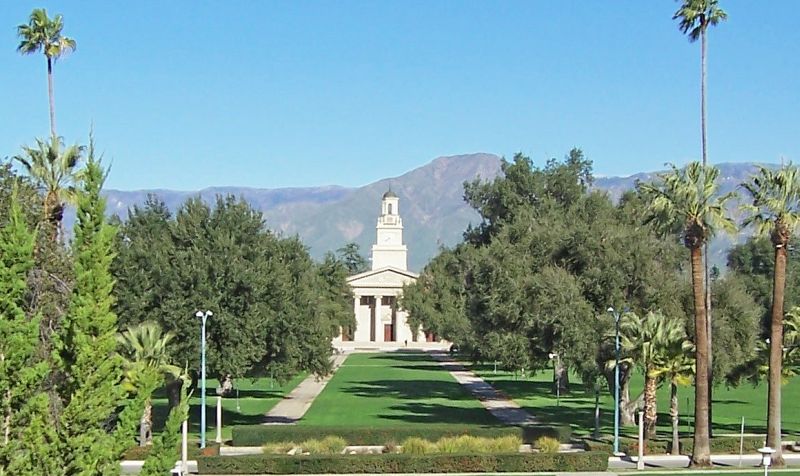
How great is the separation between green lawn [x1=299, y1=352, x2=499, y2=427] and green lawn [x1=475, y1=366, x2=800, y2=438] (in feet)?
12.1

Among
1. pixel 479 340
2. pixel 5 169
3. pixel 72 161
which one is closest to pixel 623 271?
pixel 479 340

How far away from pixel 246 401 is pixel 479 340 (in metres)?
14.6

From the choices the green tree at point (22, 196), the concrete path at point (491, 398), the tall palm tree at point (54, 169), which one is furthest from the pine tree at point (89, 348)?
the concrete path at point (491, 398)

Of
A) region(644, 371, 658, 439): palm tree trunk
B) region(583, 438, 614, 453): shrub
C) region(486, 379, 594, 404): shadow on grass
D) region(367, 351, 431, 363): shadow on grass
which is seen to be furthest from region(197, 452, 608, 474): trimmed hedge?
region(367, 351, 431, 363): shadow on grass

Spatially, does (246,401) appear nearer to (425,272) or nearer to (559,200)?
(559,200)

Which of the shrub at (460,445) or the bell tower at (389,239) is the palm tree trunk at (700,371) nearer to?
the shrub at (460,445)

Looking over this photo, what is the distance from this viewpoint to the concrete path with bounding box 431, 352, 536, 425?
55.9 m

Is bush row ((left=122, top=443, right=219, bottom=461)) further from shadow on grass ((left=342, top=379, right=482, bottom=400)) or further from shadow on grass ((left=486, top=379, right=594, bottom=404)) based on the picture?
shadow on grass ((left=486, top=379, right=594, bottom=404))

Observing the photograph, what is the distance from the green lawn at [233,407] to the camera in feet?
170

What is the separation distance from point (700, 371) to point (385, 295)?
113m

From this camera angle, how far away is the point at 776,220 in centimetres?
3728

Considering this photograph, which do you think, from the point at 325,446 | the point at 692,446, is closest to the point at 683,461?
the point at 692,446

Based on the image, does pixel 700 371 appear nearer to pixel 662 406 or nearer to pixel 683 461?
pixel 683 461

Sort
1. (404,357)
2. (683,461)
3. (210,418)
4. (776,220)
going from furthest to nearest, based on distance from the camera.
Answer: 1. (404,357)
2. (210,418)
3. (683,461)
4. (776,220)
